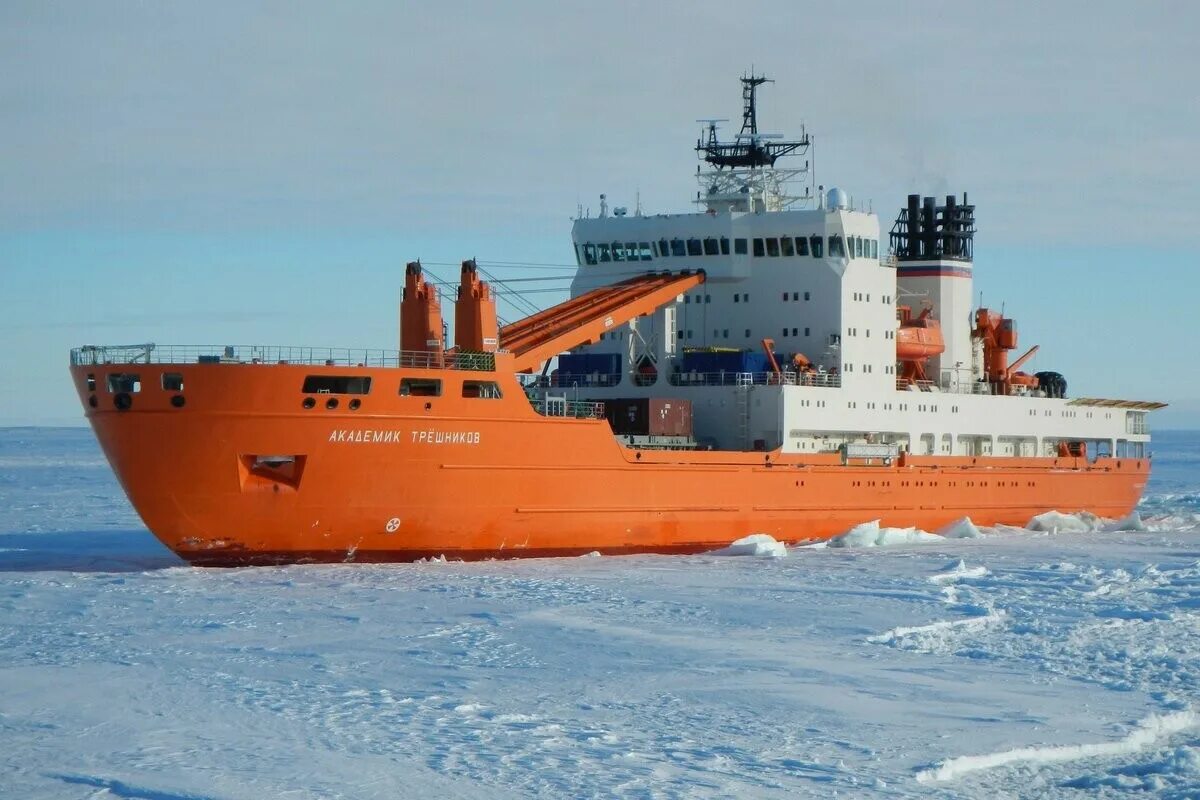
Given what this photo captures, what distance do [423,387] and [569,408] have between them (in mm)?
5534

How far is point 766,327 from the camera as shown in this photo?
1110 inches

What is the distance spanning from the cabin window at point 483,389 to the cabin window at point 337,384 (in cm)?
172

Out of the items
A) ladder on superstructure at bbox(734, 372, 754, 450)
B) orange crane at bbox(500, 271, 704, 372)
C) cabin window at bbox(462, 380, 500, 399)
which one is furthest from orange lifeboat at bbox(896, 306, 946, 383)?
cabin window at bbox(462, 380, 500, 399)

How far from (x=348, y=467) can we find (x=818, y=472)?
9.61 m

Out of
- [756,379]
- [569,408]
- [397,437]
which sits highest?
[756,379]

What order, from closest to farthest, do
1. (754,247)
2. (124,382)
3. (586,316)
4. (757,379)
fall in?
(124,382) → (586,316) → (757,379) → (754,247)

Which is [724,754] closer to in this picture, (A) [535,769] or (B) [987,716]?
(A) [535,769]

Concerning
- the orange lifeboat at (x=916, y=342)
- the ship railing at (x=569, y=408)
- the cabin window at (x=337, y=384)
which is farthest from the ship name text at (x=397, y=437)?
the orange lifeboat at (x=916, y=342)

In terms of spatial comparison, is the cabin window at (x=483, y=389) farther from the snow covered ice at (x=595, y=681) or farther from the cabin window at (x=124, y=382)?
the cabin window at (x=124, y=382)

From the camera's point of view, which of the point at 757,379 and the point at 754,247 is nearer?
the point at 757,379

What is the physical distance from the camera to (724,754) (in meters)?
11.1

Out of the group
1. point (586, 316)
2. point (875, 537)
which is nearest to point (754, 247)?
point (586, 316)

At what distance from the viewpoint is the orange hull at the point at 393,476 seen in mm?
19891

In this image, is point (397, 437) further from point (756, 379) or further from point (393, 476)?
point (756, 379)
